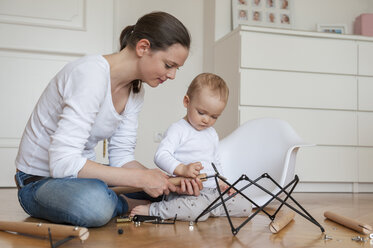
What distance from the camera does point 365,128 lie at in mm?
3154

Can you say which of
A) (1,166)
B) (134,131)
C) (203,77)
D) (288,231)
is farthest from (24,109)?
(288,231)

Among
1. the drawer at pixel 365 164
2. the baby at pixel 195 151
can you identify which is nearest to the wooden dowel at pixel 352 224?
the baby at pixel 195 151

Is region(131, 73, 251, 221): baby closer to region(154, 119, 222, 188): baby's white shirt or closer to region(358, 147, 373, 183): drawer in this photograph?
region(154, 119, 222, 188): baby's white shirt

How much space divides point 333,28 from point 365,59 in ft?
1.86

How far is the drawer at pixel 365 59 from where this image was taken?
3.16 m

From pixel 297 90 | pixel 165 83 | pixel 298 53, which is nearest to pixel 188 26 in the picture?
pixel 165 83

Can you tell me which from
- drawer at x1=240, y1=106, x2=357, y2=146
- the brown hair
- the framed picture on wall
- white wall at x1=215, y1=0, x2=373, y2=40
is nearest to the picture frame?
white wall at x1=215, y1=0, x2=373, y2=40

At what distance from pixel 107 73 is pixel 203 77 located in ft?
1.54

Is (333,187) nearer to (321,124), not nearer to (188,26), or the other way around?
(321,124)

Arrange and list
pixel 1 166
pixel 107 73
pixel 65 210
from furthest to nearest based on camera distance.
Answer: pixel 1 166, pixel 107 73, pixel 65 210

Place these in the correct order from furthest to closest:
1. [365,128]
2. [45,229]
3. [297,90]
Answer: [365,128] → [297,90] → [45,229]

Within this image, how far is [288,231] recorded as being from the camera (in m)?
1.40

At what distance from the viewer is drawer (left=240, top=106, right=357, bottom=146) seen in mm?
3008

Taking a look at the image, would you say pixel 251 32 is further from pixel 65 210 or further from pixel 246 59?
pixel 65 210
